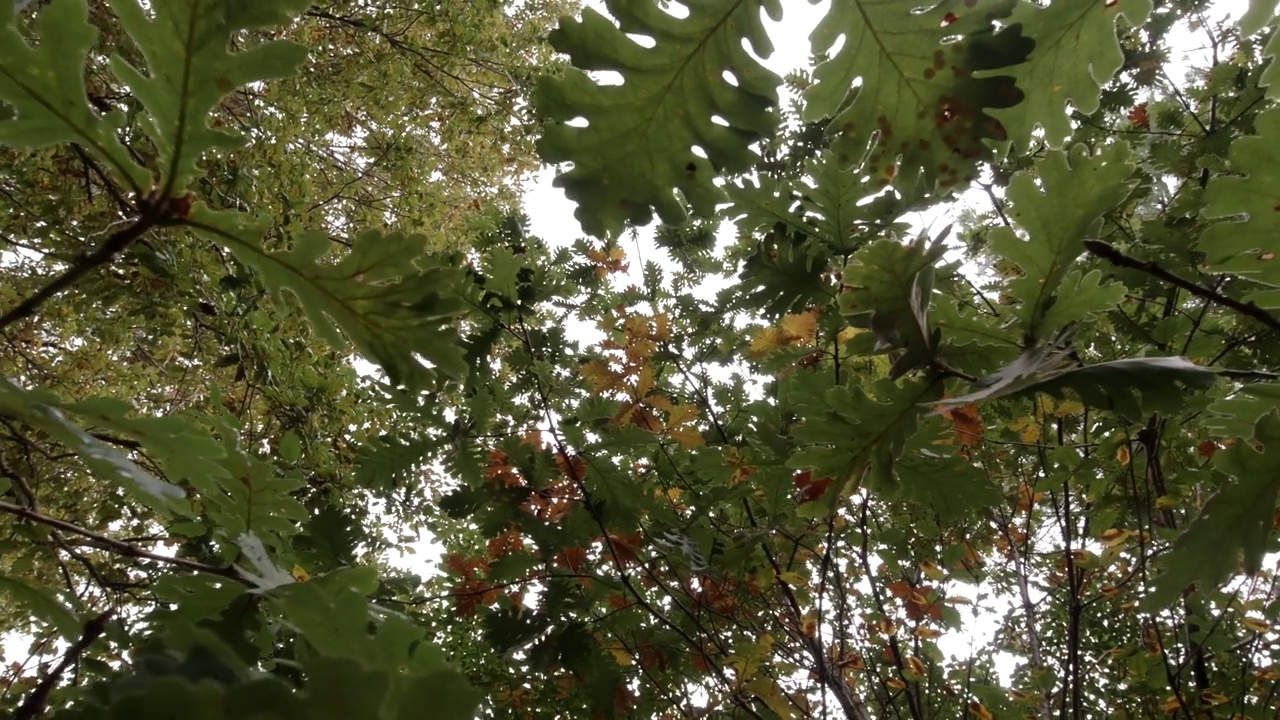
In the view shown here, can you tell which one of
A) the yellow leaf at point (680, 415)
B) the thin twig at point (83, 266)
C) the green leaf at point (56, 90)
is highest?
the yellow leaf at point (680, 415)

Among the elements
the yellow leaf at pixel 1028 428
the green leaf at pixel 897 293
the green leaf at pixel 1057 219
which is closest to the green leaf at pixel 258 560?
the green leaf at pixel 897 293

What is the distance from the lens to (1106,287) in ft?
3.46

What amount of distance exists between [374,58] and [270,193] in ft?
4.32

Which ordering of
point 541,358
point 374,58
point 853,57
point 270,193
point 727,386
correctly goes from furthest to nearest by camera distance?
1. point 374,58
2. point 270,193
3. point 727,386
4. point 541,358
5. point 853,57

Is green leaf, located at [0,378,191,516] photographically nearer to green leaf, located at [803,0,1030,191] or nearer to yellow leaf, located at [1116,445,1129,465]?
green leaf, located at [803,0,1030,191]

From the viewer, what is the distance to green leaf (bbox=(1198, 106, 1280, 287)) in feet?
3.09

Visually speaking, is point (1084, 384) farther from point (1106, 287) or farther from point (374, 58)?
point (374, 58)

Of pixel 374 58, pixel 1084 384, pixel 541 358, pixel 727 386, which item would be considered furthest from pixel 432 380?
pixel 374 58

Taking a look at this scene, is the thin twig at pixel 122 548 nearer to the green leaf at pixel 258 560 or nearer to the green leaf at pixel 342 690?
the green leaf at pixel 258 560

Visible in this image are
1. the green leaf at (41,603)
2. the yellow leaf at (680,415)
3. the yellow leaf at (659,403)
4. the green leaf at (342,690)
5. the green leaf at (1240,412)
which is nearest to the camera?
the green leaf at (342,690)

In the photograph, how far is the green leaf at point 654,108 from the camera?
2.90 ft

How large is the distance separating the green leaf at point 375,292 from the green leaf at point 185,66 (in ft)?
0.24

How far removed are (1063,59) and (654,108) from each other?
485 mm

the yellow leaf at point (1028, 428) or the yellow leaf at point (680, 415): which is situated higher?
the yellow leaf at point (1028, 428)
